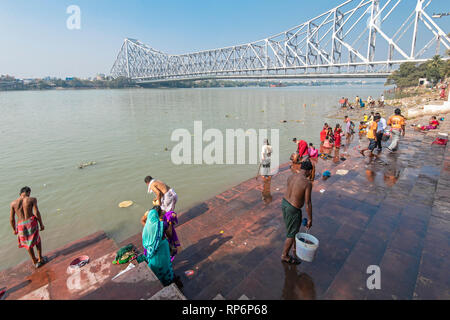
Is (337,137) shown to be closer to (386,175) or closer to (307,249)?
(386,175)

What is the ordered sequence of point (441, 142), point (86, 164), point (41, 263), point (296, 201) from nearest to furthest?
point (296, 201) → point (41, 263) → point (441, 142) → point (86, 164)

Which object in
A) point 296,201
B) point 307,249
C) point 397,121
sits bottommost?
point 307,249

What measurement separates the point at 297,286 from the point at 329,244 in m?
1.06

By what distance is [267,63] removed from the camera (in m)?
85.4

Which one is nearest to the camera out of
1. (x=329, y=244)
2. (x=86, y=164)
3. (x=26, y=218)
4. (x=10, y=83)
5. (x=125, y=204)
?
(x=329, y=244)

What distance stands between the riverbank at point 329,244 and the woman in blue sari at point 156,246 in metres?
0.34

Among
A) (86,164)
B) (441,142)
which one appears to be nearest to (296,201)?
(441,142)

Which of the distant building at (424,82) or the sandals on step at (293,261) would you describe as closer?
Answer: the sandals on step at (293,261)

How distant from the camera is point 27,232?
384 cm

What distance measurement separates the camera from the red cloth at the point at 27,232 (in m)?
3.79

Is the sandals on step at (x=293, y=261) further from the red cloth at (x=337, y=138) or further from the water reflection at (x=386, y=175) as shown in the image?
the red cloth at (x=337, y=138)

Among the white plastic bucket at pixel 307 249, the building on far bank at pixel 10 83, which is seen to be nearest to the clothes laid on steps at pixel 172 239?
the white plastic bucket at pixel 307 249

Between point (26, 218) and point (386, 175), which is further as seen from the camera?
point (386, 175)
